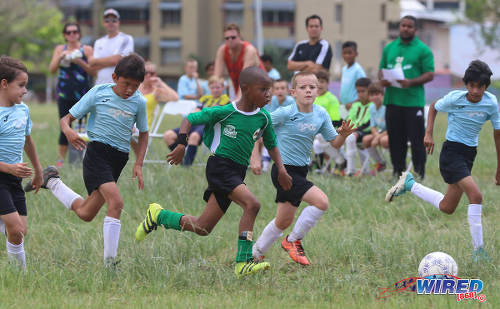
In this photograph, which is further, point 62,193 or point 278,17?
point 278,17

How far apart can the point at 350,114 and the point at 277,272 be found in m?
6.88

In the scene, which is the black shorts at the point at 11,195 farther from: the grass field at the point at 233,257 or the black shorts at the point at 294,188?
the black shorts at the point at 294,188

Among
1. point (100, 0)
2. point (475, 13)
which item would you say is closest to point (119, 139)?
point (475, 13)

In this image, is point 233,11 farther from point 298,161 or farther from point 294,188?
point 294,188

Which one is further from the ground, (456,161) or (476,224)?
(456,161)

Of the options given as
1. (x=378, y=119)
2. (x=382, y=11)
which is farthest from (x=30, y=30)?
(x=378, y=119)

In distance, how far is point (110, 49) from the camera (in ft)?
36.0

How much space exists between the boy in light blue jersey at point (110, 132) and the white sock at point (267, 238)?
118 centimetres

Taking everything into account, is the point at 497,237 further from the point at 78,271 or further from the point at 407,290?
the point at 78,271

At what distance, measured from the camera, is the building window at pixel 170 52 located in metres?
60.8

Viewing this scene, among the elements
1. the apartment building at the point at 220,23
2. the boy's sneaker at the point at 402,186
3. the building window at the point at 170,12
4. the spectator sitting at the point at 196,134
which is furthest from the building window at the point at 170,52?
the boy's sneaker at the point at 402,186

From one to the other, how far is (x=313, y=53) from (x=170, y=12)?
52.0 m

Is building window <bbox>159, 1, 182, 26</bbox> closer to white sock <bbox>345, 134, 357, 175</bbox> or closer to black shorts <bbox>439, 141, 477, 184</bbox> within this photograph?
white sock <bbox>345, 134, 357, 175</bbox>

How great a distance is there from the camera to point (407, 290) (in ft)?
17.3
